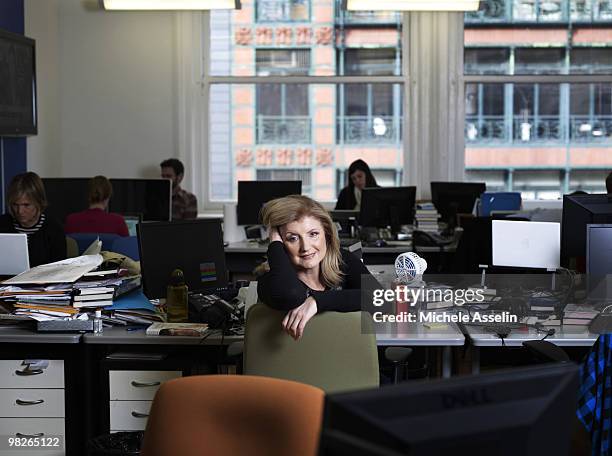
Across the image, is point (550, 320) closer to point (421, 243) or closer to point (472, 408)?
point (472, 408)

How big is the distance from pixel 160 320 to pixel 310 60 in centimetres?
596

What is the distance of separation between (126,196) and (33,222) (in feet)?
8.88

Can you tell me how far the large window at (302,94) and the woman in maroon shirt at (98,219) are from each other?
9.86 ft

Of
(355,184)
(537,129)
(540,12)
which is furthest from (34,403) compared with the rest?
(540,12)

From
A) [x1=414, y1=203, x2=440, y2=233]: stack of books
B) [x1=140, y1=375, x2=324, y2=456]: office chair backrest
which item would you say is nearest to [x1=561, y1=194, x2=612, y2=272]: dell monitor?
[x1=140, y1=375, x2=324, y2=456]: office chair backrest

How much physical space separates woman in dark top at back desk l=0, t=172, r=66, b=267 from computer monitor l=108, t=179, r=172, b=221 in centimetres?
248

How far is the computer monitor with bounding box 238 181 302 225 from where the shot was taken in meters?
7.88

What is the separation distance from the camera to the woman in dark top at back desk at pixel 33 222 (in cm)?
569

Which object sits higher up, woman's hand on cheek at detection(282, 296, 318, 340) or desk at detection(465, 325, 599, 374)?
woman's hand on cheek at detection(282, 296, 318, 340)

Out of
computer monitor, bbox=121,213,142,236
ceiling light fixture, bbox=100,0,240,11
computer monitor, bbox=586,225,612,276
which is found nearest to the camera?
computer monitor, bbox=586,225,612,276

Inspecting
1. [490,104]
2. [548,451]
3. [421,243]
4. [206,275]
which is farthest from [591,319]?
[490,104]

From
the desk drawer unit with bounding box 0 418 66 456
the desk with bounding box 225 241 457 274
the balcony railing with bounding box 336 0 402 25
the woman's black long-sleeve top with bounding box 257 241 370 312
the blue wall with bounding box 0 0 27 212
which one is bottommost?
the desk drawer unit with bounding box 0 418 66 456

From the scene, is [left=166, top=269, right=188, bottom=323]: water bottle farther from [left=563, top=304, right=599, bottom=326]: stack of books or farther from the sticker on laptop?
[left=563, top=304, right=599, bottom=326]: stack of books

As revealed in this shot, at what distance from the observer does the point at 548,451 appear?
1.41 m
